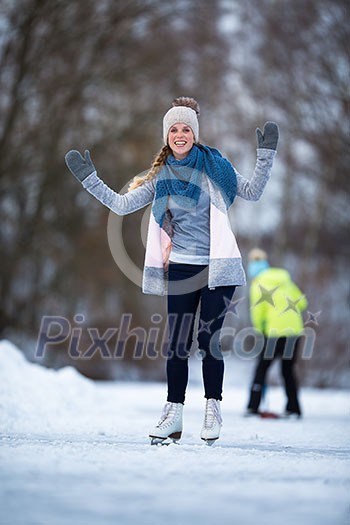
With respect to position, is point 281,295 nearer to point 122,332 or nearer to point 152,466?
point 152,466

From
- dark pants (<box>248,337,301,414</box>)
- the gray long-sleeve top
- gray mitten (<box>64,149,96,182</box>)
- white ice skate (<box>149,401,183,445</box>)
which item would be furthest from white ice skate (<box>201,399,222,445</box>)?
dark pants (<box>248,337,301,414</box>)

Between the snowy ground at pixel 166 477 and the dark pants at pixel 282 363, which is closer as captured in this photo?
the snowy ground at pixel 166 477

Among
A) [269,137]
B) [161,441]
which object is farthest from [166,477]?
[269,137]

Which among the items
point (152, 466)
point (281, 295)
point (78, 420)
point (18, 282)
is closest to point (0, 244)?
point (18, 282)

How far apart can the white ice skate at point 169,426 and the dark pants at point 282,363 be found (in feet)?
15.1

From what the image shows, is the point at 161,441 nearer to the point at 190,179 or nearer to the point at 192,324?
the point at 192,324

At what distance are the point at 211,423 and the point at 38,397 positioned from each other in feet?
11.3

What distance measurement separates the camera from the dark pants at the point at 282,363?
32.4 feet

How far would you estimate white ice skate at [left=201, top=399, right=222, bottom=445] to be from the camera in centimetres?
516

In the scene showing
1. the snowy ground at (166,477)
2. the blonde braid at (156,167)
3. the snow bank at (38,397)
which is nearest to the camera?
the snowy ground at (166,477)

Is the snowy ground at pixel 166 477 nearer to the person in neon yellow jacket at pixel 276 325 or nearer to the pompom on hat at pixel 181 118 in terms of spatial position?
the pompom on hat at pixel 181 118

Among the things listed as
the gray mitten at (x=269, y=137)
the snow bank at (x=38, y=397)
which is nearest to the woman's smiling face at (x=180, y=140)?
the gray mitten at (x=269, y=137)

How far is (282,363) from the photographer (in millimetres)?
9984

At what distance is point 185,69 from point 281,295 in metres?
14.6
